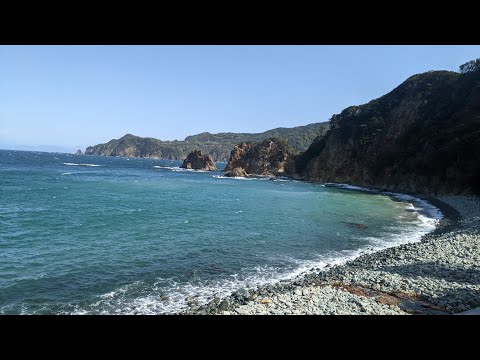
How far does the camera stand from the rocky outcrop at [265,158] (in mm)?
118562

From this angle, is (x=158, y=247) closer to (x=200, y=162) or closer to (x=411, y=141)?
(x=411, y=141)

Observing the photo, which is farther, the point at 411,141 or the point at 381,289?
the point at 411,141

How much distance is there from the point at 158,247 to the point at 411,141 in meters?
64.5

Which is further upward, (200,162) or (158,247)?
(200,162)

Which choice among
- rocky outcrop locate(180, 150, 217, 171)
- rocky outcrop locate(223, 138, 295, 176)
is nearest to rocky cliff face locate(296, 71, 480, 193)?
rocky outcrop locate(223, 138, 295, 176)

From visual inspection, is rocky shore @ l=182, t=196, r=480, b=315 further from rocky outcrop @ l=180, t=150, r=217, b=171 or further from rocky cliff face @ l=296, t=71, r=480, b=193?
rocky outcrop @ l=180, t=150, r=217, b=171

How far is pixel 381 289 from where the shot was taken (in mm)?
12492

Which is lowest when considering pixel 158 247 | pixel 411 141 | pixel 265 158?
pixel 158 247

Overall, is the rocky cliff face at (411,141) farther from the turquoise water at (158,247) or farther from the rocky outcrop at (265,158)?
the turquoise water at (158,247)

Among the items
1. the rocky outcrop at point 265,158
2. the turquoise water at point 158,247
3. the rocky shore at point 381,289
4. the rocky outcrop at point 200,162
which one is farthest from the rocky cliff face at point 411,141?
the rocky outcrop at point 200,162

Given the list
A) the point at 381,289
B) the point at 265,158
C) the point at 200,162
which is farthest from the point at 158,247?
the point at 200,162

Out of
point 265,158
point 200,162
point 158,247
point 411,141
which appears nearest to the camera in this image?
point 158,247

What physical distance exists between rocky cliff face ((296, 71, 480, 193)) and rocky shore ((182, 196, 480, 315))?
3706 cm
